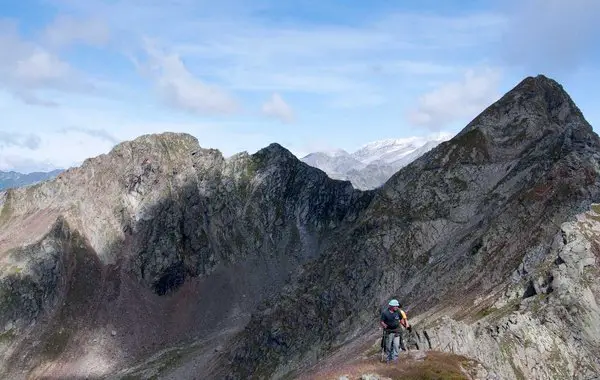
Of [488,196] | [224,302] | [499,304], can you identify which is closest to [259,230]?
[224,302]

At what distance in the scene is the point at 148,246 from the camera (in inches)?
6152

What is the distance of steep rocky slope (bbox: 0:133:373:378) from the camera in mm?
135125

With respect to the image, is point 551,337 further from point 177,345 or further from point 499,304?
point 177,345

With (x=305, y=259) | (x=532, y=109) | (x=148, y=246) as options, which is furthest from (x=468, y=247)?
(x=148, y=246)

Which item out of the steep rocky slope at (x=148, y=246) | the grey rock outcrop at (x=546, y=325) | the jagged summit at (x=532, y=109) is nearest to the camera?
the grey rock outcrop at (x=546, y=325)

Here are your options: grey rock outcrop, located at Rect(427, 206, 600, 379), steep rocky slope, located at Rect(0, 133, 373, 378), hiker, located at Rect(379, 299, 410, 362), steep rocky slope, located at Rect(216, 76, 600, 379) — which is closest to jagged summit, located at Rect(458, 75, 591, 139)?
steep rocky slope, located at Rect(216, 76, 600, 379)

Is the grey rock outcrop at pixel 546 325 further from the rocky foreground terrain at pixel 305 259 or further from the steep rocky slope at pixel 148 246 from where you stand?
the steep rocky slope at pixel 148 246

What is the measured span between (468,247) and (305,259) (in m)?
72.7

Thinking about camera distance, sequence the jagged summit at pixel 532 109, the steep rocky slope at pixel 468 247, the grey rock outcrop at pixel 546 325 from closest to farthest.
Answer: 1. the grey rock outcrop at pixel 546 325
2. the steep rocky slope at pixel 468 247
3. the jagged summit at pixel 532 109

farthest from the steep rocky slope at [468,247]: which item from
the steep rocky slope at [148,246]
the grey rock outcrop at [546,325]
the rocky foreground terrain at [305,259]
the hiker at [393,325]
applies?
the steep rocky slope at [148,246]

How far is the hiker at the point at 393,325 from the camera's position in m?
40.8

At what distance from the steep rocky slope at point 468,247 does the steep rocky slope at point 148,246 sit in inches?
1409

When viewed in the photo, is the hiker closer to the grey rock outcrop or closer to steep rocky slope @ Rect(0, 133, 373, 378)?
the grey rock outcrop

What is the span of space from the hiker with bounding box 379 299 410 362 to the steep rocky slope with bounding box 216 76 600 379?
16857 mm
